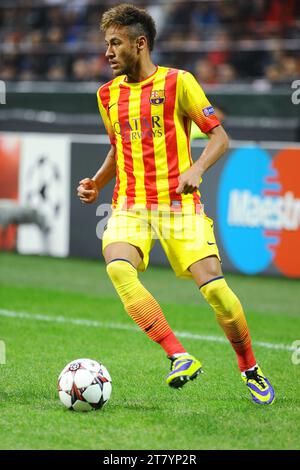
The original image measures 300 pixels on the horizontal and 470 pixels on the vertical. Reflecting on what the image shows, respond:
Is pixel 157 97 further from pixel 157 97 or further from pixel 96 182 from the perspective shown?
pixel 96 182

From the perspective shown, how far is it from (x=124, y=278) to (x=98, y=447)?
3.93 feet

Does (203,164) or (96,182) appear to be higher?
(203,164)

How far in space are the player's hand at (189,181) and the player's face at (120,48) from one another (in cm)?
74

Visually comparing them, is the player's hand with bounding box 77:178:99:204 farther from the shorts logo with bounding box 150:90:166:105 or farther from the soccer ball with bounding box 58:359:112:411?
the soccer ball with bounding box 58:359:112:411

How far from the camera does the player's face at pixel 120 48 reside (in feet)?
17.9

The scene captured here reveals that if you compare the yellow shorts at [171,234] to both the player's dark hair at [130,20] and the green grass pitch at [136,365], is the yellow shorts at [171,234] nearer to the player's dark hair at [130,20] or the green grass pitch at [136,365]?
the green grass pitch at [136,365]

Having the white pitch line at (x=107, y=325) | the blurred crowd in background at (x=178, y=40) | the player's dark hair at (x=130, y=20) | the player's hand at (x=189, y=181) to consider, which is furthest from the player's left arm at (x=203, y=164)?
the blurred crowd in background at (x=178, y=40)

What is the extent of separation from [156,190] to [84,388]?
1.23m

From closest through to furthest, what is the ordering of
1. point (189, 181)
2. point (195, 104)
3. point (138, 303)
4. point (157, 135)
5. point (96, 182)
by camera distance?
point (189, 181)
point (138, 303)
point (195, 104)
point (157, 135)
point (96, 182)

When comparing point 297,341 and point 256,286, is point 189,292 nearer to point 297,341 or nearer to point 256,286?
point 256,286

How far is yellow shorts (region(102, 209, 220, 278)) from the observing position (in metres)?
5.44

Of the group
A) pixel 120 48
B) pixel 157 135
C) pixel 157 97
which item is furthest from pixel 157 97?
pixel 120 48

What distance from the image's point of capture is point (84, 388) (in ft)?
16.8

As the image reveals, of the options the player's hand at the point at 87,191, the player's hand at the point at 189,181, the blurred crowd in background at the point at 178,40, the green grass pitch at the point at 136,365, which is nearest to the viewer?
the green grass pitch at the point at 136,365
